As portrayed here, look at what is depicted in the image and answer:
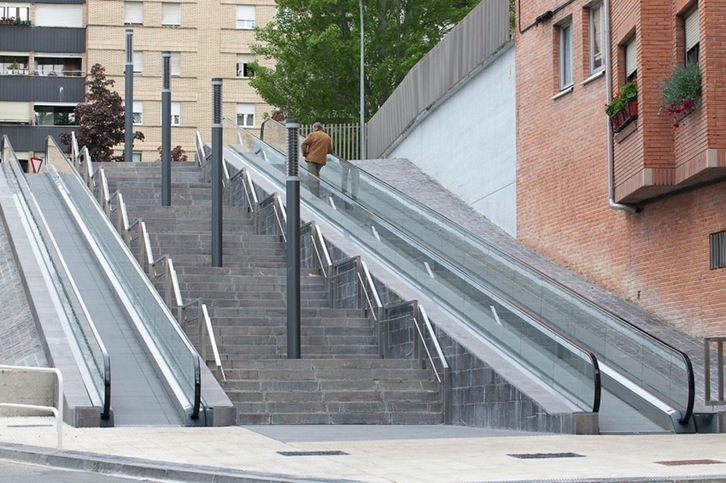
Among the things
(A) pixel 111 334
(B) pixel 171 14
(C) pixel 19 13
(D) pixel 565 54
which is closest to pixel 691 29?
(D) pixel 565 54

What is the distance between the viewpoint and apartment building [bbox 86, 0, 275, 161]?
220 feet

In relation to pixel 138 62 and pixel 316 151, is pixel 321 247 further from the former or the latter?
pixel 138 62

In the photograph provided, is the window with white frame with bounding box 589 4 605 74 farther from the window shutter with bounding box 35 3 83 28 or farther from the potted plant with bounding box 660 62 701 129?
the window shutter with bounding box 35 3 83 28

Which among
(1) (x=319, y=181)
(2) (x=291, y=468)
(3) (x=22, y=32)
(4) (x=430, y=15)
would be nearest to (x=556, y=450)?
(2) (x=291, y=468)

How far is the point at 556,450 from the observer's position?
13328mm

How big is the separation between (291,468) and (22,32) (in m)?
58.1

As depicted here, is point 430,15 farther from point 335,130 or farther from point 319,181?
point 319,181

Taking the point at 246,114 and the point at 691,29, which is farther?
the point at 246,114

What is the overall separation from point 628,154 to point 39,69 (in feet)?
162

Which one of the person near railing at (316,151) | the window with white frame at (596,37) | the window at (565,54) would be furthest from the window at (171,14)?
the window with white frame at (596,37)

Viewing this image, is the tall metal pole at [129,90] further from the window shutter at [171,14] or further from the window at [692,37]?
the window shutter at [171,14]

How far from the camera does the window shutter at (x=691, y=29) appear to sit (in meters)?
21.0

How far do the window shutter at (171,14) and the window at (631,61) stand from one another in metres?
46.2

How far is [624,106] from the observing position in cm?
2270
